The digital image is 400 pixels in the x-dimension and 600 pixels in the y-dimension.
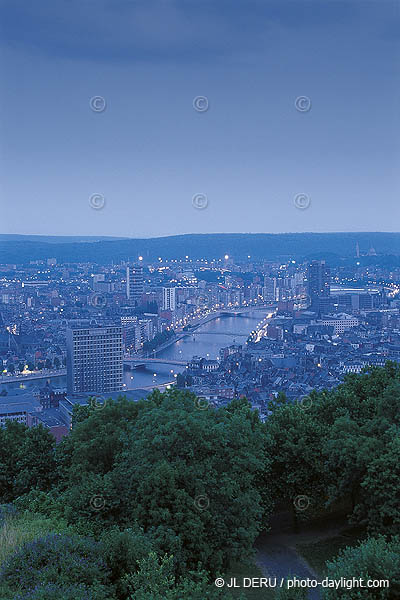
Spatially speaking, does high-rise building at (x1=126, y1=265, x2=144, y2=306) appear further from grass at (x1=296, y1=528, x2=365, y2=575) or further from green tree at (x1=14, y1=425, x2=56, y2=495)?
grass at (x1=296, y1=528, x2=365, y2=575)

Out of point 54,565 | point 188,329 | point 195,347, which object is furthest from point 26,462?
point 188,329

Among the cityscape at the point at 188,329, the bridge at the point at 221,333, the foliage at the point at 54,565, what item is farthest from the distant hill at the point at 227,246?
the foliage at the point at 54,565

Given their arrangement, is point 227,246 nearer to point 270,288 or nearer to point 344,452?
point 270,288

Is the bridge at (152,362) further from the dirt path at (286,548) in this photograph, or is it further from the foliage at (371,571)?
the foliage at (371,571)

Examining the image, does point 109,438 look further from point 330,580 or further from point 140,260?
point 140,260

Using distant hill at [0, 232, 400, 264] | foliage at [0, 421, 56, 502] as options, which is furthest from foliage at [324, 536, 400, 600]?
distant hill at [0, 232, 400, 264]

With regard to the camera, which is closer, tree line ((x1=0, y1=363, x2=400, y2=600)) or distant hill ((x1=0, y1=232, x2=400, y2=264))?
tree line ((x1=0, y1=363, x2=400, y2=600))
